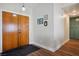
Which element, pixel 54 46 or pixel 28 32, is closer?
pixel 54 46

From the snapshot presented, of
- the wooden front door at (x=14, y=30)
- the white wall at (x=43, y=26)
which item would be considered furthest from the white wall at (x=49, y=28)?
the wooden front door at (x=14, y=30)

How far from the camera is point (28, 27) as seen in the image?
4172mm

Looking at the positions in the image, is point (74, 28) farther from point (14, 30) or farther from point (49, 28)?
point (14, 30)

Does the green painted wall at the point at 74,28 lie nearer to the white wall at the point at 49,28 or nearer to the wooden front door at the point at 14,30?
the white wall at the point at 49,28

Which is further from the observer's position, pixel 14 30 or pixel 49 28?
pixel 14 30

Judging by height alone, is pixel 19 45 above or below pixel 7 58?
below

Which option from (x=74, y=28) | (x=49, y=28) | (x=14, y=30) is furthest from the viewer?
(x=74, y=28)

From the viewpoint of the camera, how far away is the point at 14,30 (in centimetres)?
347

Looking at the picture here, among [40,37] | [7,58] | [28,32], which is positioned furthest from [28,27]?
[7,58]

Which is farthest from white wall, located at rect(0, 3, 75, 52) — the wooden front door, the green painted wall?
the green painted wall

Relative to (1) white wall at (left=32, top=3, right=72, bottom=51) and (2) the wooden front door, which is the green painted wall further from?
(2) the wooden front door

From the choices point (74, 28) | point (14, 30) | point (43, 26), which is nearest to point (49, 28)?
point (43, 26)

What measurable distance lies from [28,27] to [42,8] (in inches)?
47.4

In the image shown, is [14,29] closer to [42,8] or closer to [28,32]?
[28,32]
